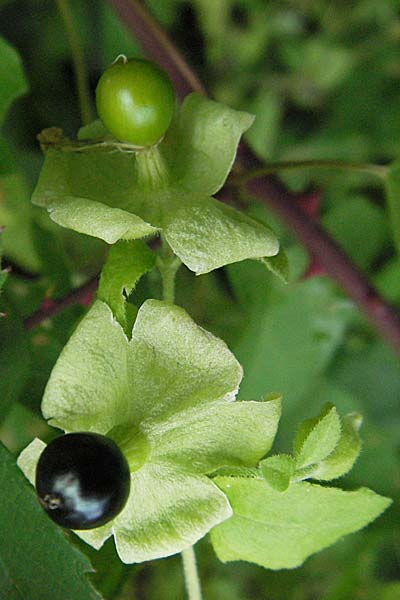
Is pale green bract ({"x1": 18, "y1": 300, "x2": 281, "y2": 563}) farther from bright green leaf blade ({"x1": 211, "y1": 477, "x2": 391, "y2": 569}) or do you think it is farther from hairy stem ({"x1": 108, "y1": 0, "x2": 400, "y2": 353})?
hairy stem ({"x1": 108, "y1": 0, "x2": 400, "y2": 353})

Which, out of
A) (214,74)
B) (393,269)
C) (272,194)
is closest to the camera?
(272,194)

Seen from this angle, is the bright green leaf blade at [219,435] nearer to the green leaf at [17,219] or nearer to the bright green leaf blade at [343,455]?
the bright green leaf blade at [343,455]

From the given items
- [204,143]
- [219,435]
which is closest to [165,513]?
[219,435]

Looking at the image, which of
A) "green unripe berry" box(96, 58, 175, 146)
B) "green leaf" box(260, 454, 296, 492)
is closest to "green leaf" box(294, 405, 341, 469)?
"green leaf" box(260, 454, 296, 492)

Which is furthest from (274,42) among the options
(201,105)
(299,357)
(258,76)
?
(201,105)

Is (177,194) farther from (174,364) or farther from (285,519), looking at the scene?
(285,519)

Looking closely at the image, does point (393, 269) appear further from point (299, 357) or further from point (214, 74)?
point (214, 74)
